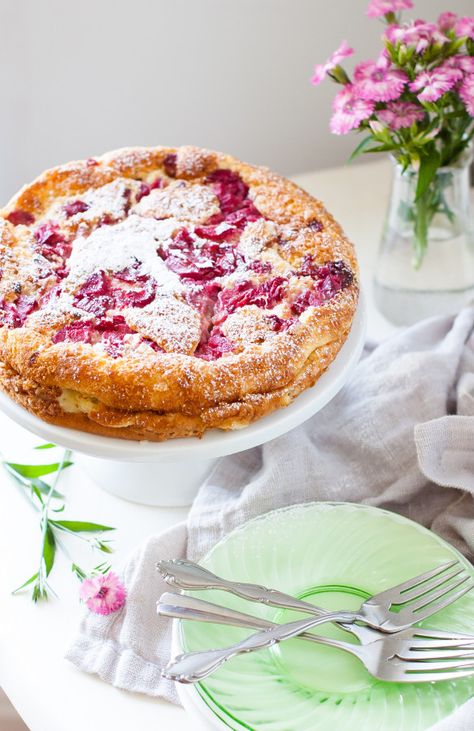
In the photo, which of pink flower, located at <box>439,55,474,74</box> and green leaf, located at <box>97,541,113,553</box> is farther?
pink flower, located at <box>439,55,474,74</box>

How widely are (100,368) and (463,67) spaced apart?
741 mm

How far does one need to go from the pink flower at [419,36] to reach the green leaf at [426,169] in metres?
0.17

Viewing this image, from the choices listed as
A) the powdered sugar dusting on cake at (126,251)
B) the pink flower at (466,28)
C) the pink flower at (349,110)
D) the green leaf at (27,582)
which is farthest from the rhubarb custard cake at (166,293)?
the pink flower at (466,28)

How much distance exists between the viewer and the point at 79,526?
131 cm

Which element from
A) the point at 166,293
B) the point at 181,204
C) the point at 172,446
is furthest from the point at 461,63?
the point at 172,446

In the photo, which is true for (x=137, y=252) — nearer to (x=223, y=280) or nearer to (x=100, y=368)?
(x=223, y=280)

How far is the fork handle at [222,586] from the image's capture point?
3.47ft

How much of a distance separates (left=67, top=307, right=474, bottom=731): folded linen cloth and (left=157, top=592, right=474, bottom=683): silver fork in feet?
0.45

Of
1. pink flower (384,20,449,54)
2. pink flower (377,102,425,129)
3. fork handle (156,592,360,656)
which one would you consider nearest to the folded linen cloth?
fork handle (156,592,360,656)

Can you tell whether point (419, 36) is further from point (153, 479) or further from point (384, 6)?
point (153, 479)

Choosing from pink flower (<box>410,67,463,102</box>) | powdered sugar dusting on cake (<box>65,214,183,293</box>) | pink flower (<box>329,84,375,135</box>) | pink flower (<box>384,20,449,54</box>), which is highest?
pink flower (<box>384,20,449,54</box>)

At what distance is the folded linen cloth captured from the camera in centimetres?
115

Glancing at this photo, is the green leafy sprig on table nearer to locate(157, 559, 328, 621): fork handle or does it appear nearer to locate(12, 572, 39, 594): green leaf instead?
locate(12, 572, 39, 594): green leaf

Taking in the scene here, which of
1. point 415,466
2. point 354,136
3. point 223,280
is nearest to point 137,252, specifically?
point 223,280
